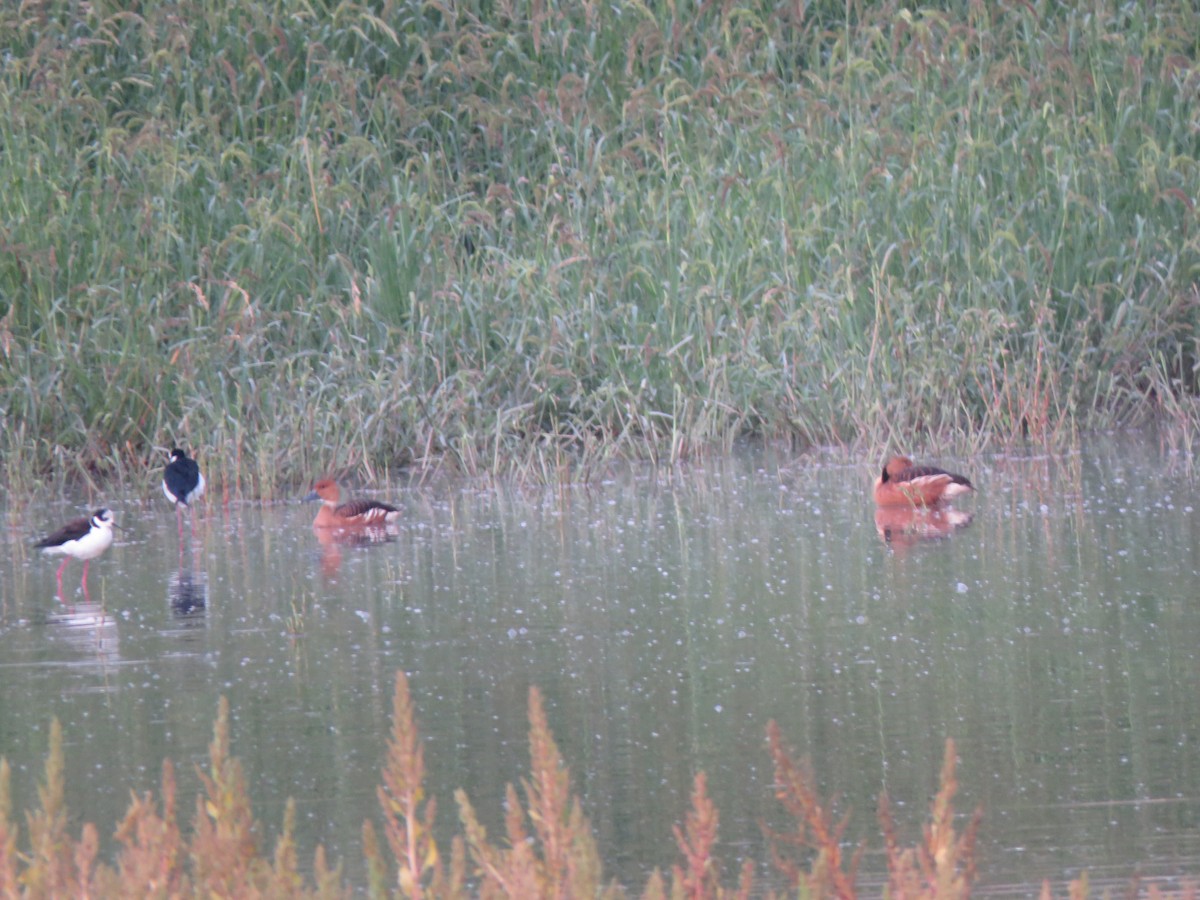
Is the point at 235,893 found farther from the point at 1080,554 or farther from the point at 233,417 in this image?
the point at 233,417

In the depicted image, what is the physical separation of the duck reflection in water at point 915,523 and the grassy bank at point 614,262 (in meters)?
1.77

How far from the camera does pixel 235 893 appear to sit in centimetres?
370

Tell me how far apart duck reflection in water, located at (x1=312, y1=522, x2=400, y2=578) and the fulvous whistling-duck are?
266 cm

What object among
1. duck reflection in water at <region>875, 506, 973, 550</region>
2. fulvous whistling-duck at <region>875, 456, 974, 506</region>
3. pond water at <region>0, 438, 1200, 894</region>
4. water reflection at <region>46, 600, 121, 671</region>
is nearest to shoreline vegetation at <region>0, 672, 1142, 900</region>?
pond water at <region>0, 438, 1200, 894</region>

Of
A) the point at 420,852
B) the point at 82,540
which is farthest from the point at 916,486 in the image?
the point at 420,852

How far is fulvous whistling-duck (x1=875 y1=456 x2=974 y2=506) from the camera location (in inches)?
426

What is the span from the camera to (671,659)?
759 centimetres

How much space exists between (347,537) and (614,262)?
395cm

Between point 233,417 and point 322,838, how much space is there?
784cm

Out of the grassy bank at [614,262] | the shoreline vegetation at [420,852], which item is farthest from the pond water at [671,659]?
the shoreline vegetation at [420,852]

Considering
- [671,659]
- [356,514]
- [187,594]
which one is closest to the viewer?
[671,659]

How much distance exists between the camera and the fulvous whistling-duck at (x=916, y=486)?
10.8m

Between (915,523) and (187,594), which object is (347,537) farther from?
(915,523)

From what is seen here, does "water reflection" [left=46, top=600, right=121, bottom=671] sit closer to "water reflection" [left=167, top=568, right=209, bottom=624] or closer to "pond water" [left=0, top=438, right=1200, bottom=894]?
"pond water" [left=0, top=438, right=1200, bottom=894]
